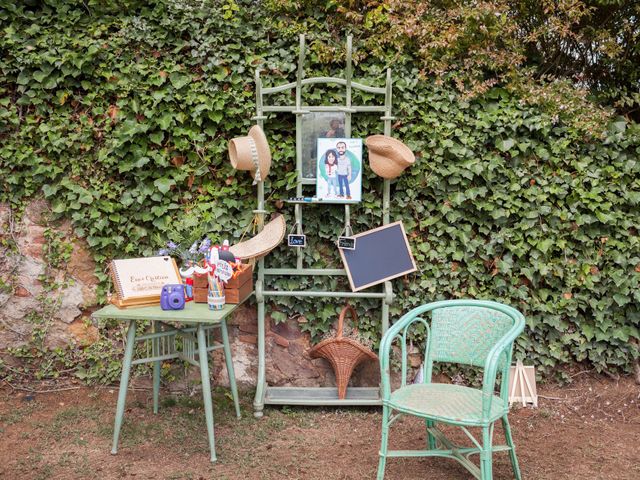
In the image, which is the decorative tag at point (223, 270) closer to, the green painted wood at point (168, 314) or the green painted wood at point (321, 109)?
the green painted wood at point (168, 314)

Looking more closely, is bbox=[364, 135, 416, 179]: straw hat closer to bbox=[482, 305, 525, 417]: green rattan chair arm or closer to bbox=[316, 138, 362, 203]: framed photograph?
bbox=[316, 138, 362, 203]: framed photograph

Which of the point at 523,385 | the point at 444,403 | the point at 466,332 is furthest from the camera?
the point at 523,385

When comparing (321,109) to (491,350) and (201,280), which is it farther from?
(491,350)

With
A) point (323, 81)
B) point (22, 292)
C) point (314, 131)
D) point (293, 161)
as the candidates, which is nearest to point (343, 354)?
point (293, 161)

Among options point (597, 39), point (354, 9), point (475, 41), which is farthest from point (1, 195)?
point (597, 39)

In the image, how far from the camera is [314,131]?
360 cm

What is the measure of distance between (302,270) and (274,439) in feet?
3.28

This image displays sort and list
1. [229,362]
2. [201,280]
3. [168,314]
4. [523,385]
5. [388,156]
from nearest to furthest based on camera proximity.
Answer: [168,314], [201,280], [229,362], [388,156], [523,385]

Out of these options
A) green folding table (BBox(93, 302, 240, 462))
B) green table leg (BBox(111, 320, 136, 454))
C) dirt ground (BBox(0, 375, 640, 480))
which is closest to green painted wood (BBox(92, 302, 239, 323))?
green folding table (BBox(93, 302, 240, 462))

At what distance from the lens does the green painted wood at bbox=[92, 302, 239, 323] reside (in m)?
2.86

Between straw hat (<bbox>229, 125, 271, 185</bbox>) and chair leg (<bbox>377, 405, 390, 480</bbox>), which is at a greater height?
straw hat (<bbox>229, 125, 271, 185</bbox>)

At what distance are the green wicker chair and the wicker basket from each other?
0.69 metres

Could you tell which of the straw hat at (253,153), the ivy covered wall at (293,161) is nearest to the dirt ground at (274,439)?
the ivy covered wall at (293,161)

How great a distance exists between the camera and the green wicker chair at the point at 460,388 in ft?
7.91
